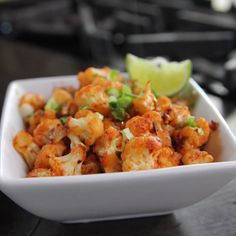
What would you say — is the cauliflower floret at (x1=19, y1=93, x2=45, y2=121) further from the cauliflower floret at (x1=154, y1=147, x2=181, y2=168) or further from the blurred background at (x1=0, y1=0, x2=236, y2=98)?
the blurred background at (x1=0, y1=0, x2=236, y2=98)

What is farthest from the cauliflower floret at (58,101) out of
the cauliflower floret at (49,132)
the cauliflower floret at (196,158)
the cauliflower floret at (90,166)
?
the cauliflower floret at (196,158)

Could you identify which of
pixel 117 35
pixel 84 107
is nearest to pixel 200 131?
pixel 84 107

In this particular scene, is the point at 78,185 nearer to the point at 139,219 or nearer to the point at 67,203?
the point at 67,203

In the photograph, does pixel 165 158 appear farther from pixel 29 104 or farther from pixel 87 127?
pixel 29 104

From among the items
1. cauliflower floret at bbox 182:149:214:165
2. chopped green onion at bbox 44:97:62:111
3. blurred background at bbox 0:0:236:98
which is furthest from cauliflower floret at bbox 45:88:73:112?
blurred background at bbox 0:0:236:98

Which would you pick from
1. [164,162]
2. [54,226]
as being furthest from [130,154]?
[54,226]
